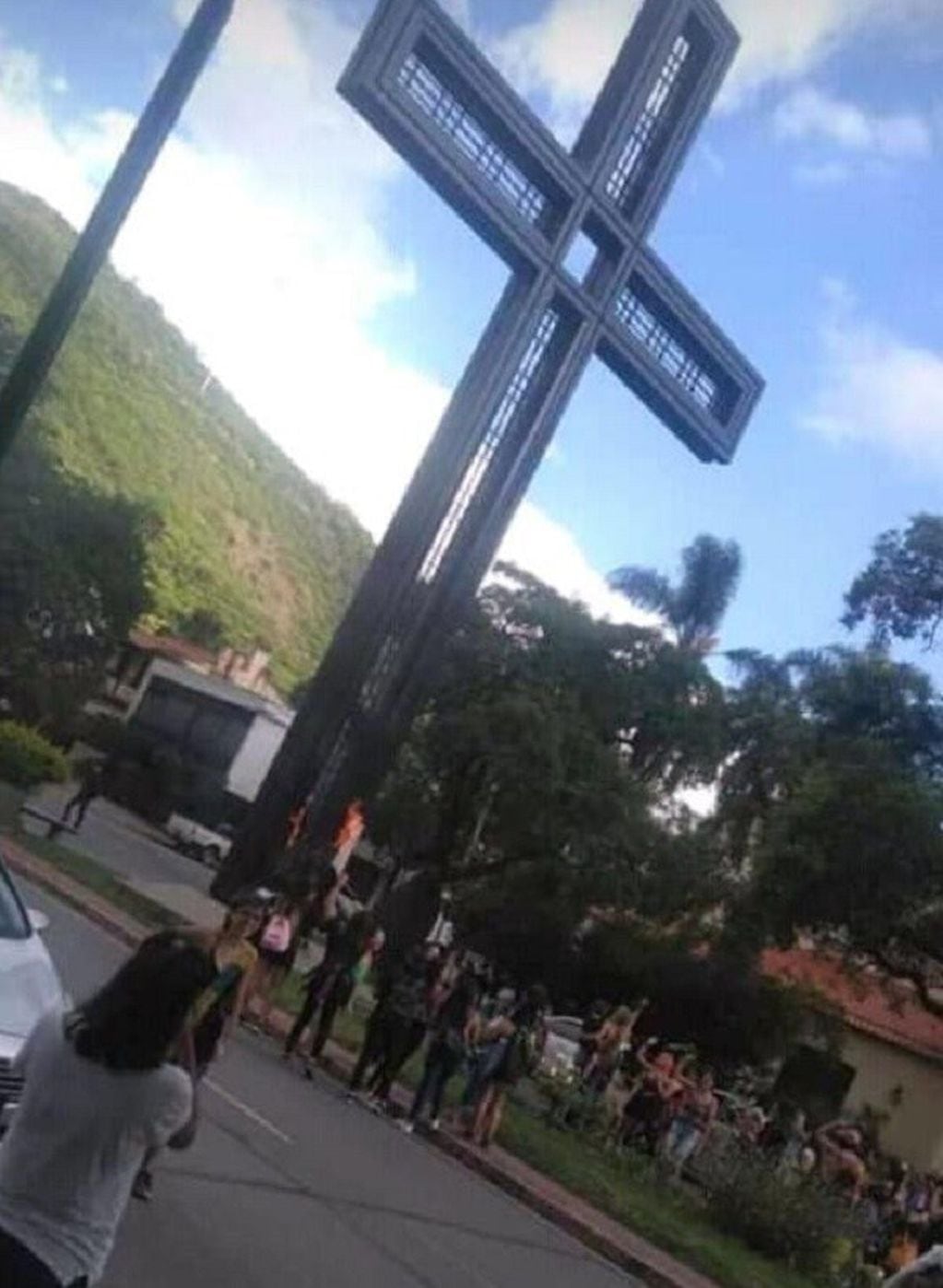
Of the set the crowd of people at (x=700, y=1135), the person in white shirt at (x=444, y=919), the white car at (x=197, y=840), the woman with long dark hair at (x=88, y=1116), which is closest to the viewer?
the woman with long dark hair at (x=88, y=1116)

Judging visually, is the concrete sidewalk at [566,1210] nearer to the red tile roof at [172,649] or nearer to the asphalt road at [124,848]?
the asphalt road at [124,848]

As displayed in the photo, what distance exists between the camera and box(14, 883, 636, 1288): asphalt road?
8.35m

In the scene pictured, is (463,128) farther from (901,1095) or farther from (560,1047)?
(901,1095)

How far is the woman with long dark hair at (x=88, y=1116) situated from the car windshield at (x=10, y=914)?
13.8 feet

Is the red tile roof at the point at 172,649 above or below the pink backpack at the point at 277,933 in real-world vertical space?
above

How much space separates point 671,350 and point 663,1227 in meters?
21.9

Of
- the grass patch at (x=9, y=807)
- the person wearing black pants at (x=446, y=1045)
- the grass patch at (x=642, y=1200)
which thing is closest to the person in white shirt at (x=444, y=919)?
the grass patch at (x=9, y=807)

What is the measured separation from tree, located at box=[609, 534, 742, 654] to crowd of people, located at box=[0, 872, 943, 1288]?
2601cm

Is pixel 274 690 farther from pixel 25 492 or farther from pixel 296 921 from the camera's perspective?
pixel 296 921

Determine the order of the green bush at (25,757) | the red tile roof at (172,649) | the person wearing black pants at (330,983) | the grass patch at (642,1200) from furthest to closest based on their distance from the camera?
the red tile roof at (172,649), the green bush at (25,757), the person wearing black pants at (330,983), the grass patch at (642,1200)

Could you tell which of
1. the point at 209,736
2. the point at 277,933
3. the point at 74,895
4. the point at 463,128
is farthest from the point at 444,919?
the point at 277,933

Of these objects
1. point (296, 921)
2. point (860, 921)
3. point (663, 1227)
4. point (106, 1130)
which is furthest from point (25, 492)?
point (106, 1130)

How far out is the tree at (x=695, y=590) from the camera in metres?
57.4

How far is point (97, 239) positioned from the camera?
8.50m
